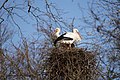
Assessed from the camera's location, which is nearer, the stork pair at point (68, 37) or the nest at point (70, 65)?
the nest at point (70, 65)

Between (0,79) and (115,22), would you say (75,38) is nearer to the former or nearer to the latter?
(115,22)

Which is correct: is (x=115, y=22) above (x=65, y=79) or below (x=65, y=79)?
above

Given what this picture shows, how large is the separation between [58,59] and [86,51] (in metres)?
0.78

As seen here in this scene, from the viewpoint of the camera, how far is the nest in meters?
6.93

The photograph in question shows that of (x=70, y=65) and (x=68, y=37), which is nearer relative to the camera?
(x=70, y=65)

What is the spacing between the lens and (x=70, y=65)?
703 centimetres

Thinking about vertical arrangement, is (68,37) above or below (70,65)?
above

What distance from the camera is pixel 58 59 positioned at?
717 cm

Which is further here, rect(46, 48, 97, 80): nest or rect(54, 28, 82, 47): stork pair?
rect(54, 28, 82, 47): stork pair

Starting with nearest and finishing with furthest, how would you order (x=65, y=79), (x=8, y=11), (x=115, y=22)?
(x=8, y=11)
(x=65, y=79)
(x=115, y=22)

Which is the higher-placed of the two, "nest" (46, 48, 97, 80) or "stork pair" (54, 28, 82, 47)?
"stork pair" (54, 28, 82, 47)

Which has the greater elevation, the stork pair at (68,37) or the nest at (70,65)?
the stork pair at (68,37)

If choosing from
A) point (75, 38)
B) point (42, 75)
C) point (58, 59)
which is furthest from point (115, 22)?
point (42, 75)

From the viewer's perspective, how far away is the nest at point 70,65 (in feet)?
22.7
